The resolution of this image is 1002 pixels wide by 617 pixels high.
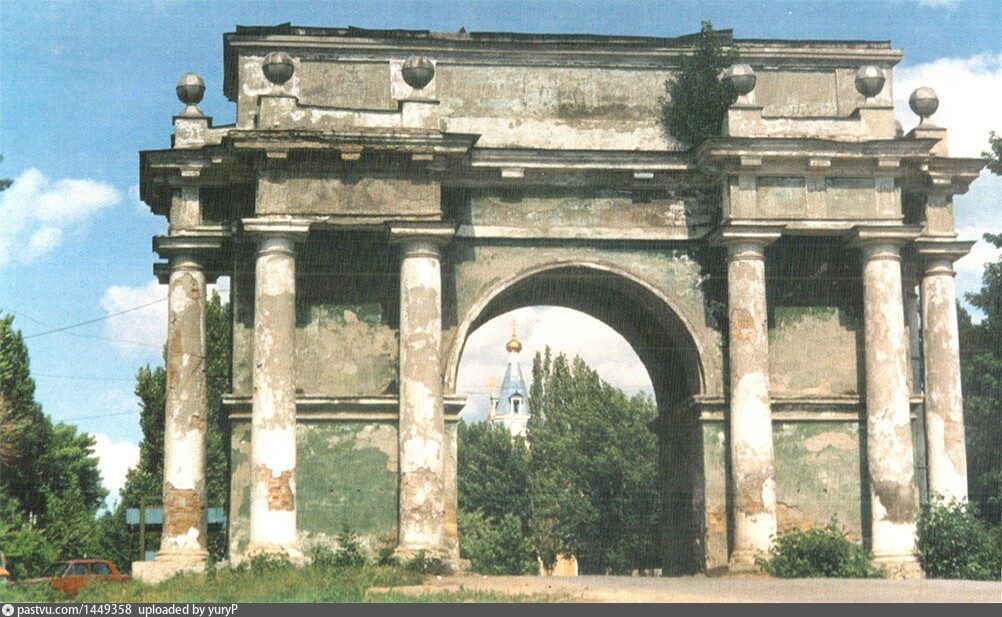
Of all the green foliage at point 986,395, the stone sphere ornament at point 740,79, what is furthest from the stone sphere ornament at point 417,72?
the green foliage at point 986,395

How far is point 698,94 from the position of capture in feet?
81.8

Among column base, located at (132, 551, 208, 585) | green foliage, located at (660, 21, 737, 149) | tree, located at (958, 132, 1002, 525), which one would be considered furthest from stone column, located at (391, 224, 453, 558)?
tree, located at (958, 132, 1002, 525)

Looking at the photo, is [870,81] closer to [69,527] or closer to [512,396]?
[69,527]

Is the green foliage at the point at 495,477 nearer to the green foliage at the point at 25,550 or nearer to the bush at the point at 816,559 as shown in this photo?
the green foliage at the point at 25,550

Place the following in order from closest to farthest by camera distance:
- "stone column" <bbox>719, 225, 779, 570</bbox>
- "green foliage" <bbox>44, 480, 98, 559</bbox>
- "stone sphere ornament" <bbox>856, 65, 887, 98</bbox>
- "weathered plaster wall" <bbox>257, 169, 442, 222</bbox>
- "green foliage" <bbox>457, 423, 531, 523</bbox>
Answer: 1. "stone column" <bbox>719, 225, 779, 570</bbox>
2. "weathered plaster wall" <bbox>257, 169, 442, 222</bbox>
3. "stone sphere ornament" <bbox>856, 65, 887, 98</bbox>
4. "green foliage" <bbox>44, 480, 98, 559</bbox>
5. "green foliage" <bbox>457, 423, 531, 523</bbox>

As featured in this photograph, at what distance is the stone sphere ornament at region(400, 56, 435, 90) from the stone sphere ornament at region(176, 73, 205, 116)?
3606 mm

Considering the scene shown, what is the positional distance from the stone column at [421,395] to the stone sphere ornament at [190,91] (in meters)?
4.27

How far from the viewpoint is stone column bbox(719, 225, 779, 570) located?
75.6 feet

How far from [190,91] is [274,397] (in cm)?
558

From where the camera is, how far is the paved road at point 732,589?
1650 centimetres

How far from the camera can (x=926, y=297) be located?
82.7 feet

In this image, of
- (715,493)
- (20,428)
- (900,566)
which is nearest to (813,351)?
(715,493)

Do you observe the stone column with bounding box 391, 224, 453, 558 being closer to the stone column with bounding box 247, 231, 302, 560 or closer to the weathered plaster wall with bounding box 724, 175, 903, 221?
the stone column with bounding box 247, 231, 302, 560

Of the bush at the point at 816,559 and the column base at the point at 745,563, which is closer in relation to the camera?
the bush at the point at 816,559
